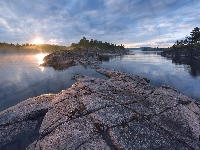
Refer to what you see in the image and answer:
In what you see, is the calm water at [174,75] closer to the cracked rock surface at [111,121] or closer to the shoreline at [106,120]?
the cracked rock surface at [111,121]

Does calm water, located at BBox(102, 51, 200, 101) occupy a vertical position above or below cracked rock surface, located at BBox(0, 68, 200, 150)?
below

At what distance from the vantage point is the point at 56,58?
77562 millimetres

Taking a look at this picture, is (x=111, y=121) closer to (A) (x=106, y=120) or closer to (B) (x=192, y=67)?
(A) (x=106, y=120)

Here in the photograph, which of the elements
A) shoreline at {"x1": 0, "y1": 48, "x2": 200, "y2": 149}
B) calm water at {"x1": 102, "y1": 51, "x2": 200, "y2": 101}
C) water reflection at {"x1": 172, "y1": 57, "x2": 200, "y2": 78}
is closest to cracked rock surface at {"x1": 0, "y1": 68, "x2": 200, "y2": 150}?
shoreline at {"x1": 0, "y1": 48, "x2": 200, "y2": 149}

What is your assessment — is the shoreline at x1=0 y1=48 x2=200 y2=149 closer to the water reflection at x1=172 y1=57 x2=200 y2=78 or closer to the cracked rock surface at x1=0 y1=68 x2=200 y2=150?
the cracked rock surface at x1=0 y1=68 x2=200 y2=150

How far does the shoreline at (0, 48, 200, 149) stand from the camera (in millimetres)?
10898

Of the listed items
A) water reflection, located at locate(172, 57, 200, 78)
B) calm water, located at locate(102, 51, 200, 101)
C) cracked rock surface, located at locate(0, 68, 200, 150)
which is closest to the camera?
cracked rock surface, located at locate(0, 68, 200, 150)

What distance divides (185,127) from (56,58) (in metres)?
73.2

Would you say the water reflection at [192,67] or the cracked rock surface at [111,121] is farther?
the water reflection at [192,67]

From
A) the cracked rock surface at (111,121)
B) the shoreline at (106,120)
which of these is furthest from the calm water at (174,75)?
the shoreline at (106,120)

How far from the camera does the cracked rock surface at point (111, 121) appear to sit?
10.8 metres

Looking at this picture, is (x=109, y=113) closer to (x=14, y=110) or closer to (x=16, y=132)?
(x=16, y=132)

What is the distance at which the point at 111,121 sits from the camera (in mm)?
12367

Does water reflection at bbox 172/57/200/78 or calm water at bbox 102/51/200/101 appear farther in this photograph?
water reflection at bbox 172/57/200/78
